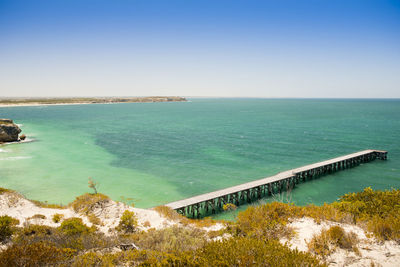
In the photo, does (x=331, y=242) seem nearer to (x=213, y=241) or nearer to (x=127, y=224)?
(x=213, y=241)

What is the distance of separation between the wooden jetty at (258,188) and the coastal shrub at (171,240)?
802 centimetres

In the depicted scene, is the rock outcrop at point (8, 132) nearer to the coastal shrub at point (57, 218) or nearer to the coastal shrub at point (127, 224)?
the coastal shrub at point (57, 218)

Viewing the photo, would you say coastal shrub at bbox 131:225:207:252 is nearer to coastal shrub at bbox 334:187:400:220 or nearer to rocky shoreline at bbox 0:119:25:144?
coastal shrub at bbox 334:187:400:220

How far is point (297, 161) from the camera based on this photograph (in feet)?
111

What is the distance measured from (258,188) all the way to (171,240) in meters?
16.5

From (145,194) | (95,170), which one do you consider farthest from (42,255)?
(95,170)

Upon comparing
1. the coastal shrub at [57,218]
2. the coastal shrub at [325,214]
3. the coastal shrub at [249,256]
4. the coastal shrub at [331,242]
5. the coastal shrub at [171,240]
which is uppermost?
the coastal shrub at [249,256]

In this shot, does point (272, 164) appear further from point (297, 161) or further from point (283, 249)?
point (283, 249)

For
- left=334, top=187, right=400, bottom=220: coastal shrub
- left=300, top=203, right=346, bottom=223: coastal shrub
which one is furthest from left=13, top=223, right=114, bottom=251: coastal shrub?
left=334, top=187, right=400, bottom=220: coastal shrub

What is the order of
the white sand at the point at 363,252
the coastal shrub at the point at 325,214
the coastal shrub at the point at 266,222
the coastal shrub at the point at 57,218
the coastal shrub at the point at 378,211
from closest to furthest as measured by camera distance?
the white sand at the point at 363,252 → the coastal shrub at the point at 378,211 → the coastal shrub at the point at 266,222 → the coastal shrub at the point at 325,214 → the coastal shrub at the point at 57,218

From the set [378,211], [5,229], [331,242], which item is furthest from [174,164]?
[331,242]

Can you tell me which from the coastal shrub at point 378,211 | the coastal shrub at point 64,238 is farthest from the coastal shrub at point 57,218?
the coastal shrub at point 378,211

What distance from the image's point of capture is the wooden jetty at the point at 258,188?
2054 centimetres

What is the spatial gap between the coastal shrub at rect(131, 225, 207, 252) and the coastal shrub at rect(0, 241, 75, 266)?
3.01 meters
